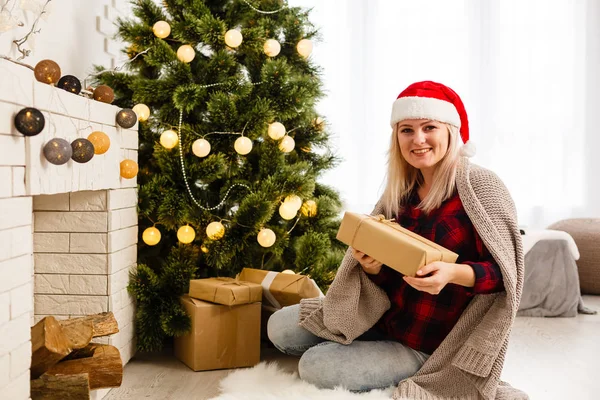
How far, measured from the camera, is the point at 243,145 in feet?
7.16

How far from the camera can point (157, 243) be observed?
7.52 feet

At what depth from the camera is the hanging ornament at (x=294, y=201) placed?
2.23 metres

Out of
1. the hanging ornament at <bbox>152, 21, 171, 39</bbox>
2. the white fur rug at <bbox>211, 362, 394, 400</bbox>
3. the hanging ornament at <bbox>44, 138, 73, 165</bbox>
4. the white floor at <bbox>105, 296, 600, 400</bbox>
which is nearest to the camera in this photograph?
the hanging ornament at <bbox>44, 138, 73, 165</bbox>

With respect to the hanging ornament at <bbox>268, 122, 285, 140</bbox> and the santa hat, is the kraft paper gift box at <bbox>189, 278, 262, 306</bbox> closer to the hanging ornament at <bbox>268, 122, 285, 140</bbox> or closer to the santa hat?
the hanging ornament at <bbox>268, 122, 285, 140</bbox>

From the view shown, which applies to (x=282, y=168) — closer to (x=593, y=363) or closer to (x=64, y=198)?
(x=64, y=198)

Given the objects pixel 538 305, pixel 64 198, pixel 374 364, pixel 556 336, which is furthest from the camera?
pixel 538 305

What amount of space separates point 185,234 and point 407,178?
2.83 feet

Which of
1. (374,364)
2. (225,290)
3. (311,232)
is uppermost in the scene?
(311,232)

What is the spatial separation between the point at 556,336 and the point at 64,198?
2.08m

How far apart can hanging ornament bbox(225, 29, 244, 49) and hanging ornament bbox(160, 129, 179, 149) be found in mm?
391

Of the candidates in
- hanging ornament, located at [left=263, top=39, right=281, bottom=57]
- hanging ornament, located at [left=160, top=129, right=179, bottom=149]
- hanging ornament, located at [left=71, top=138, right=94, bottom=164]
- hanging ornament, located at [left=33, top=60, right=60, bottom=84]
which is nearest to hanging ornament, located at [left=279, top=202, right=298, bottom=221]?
hanging ornament, located at [left=160, top=129, right=179, bottom=149]

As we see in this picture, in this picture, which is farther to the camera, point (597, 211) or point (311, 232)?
point (597, 211)

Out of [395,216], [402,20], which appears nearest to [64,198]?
[395,216]

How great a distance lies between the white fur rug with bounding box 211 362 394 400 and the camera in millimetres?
1553
